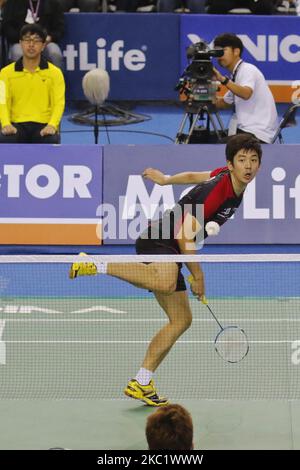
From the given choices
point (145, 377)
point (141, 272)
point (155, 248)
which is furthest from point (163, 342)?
point (155, 248)

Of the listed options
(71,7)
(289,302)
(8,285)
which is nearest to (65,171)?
(8,285)

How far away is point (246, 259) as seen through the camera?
830cm

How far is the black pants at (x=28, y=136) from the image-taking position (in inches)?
510

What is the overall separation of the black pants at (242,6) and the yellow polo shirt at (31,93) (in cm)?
350

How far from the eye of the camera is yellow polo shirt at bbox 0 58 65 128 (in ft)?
43.3

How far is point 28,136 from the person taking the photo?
43.1ft

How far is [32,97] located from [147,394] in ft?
18.1

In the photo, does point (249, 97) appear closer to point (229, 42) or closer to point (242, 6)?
point (229, 42)

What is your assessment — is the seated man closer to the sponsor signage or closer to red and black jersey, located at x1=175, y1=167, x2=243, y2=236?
the sponsor signage

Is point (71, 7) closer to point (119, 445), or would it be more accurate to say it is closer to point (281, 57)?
point (281, 57)

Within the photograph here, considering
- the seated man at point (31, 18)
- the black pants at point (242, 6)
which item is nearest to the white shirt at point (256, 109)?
the seated man at point (31, 18)

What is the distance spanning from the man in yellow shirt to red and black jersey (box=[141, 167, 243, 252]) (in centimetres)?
444

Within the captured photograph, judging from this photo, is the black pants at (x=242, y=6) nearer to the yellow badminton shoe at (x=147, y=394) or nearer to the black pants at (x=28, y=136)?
the black pants at (x=28, y=136)

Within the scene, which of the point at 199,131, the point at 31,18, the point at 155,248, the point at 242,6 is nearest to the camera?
the point at 155,248
